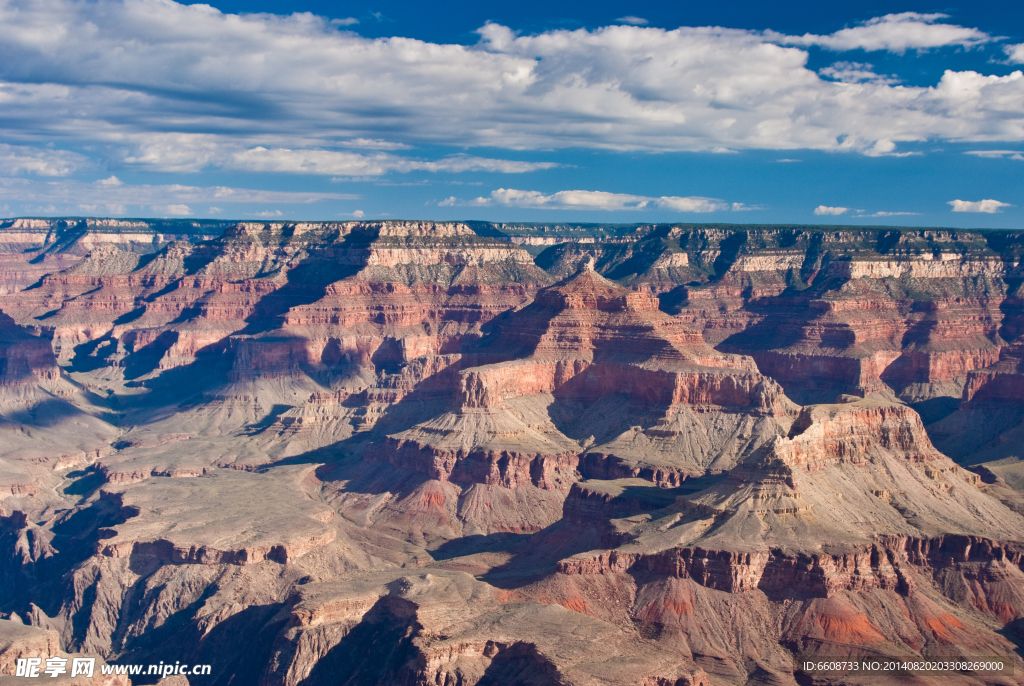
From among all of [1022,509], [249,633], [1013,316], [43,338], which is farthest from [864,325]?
[43,338]

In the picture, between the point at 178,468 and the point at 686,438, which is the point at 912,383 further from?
the point at 178,468

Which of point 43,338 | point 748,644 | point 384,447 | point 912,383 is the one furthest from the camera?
point 43,338

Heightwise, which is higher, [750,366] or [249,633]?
[750,366]

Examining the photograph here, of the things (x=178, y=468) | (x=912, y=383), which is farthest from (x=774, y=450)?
(x=912, y=383)

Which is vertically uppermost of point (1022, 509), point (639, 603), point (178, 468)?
point (1022, 509)

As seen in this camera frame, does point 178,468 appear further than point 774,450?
Yes

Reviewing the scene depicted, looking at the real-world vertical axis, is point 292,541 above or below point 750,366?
below

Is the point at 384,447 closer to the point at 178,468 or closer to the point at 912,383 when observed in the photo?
the point at 178,468

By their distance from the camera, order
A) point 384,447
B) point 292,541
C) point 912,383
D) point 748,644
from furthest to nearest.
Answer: point 912,383
point 384,447
point 292,541
point 748,644

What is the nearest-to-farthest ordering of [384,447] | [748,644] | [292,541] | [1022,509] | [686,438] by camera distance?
[748,644]
[1022,509]
[292,541]
[686,438]
[384,447]
